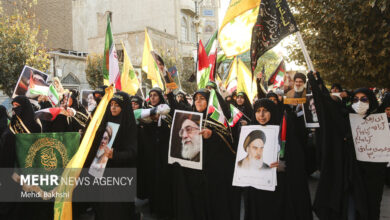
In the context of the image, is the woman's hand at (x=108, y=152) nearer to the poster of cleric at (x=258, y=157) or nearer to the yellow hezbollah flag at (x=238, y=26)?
the poster of cleric at (x=258, y=157)

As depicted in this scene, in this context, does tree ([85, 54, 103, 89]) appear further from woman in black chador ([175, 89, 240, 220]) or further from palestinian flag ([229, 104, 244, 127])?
woman in black chador ([175, 89, 240, 220])

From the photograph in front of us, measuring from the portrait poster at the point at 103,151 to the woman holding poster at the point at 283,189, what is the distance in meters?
1.60

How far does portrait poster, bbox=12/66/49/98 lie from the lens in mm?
5809

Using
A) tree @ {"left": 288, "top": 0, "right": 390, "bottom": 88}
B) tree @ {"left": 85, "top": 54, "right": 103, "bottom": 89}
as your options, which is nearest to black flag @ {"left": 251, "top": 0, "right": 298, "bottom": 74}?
tree @ {"left": 288, "top": 0, "right": 390, "bottom": 88}

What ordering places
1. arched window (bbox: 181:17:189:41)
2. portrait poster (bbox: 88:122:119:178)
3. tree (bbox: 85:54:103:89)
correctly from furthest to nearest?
arched window (bbox: 181:17:189:41) → tree (bbox: 85:54:103:89) → portrait poster (bbox: 88:122:119:178)

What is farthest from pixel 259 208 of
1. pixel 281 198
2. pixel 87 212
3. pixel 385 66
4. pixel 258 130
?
pixel 385 66

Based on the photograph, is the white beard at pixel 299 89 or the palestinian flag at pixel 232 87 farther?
the palestinian flag at pixel 232 87

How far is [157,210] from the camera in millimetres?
4672

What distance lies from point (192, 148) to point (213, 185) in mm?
553

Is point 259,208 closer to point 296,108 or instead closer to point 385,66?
point 296,108

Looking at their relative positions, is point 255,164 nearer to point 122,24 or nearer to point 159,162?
point 159,162

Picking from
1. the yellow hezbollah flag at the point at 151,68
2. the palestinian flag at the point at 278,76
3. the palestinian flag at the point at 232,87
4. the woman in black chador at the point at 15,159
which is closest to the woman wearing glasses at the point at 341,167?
the yellow hezbollah flag at the point at 151,68

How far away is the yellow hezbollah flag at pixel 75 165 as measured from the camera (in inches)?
118

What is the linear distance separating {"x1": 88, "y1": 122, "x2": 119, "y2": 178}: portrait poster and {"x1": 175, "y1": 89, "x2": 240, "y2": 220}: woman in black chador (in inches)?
40.7
